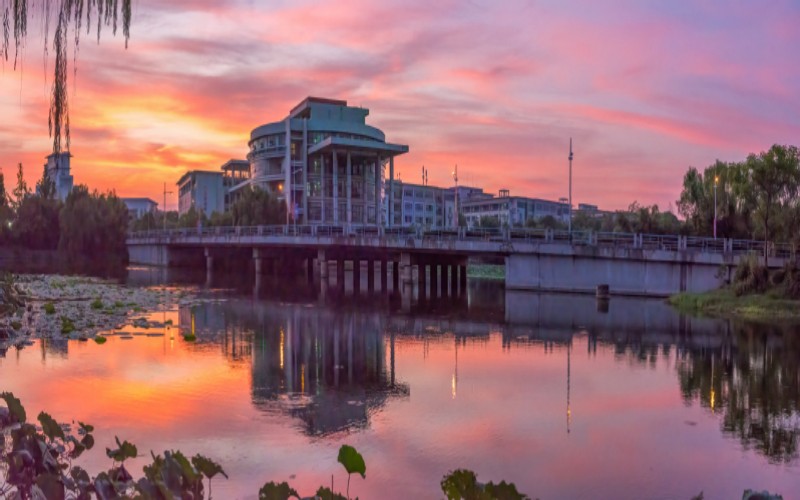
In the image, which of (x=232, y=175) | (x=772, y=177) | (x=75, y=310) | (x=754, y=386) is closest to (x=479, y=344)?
(x=754, y=386)

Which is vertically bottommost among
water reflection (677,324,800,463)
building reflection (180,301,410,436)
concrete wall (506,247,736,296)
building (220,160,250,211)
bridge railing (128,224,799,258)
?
water reflection (677,324,800,463)

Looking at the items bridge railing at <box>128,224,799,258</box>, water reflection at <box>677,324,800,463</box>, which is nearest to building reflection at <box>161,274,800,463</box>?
water reflection at <box>677,324,800,463</box>

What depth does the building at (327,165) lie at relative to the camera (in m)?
105

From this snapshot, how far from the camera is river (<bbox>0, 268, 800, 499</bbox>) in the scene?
11.7m

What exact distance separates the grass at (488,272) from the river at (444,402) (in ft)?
177

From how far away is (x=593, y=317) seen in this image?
36.6m

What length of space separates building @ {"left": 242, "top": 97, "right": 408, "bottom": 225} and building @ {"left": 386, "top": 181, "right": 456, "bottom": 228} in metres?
47.4

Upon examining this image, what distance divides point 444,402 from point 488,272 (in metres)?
74.0

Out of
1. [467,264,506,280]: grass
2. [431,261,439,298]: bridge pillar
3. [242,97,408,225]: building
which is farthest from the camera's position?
[242,97,408,225]: building

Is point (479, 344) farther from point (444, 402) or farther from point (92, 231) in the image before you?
point (92, 231)

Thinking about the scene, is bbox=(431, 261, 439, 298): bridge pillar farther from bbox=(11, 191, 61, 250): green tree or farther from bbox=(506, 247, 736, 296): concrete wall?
bbox=(11, 191, 61, 250): green tree

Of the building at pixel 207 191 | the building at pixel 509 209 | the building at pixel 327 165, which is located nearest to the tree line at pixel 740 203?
the building at pixel 327 165

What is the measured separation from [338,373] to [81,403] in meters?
7.14

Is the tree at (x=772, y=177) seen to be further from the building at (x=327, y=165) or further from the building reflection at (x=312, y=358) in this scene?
the building at (x=327, y=165)
